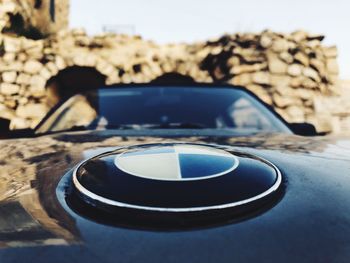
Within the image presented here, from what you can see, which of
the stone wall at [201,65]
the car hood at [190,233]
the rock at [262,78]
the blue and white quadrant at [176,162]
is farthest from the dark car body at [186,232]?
the rock at [262,78]

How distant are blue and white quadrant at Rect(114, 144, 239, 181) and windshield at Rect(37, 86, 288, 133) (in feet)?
2.89

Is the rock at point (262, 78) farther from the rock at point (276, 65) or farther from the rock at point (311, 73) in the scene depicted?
the rock at point (311, 73)

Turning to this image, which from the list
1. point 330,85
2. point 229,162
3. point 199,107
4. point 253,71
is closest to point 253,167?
point 229,162

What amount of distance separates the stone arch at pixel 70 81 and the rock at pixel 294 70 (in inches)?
201

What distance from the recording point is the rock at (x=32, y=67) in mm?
8984

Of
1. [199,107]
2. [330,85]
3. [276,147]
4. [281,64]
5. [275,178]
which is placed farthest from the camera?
[330,85]

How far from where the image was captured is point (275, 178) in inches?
29.3

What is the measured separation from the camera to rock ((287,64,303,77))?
8.30 metres

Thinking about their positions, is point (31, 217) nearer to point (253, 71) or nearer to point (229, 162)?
point (229, 162)

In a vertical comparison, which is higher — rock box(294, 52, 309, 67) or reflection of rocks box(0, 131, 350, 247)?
reflection of rocks box(0, 131, 350, 247)

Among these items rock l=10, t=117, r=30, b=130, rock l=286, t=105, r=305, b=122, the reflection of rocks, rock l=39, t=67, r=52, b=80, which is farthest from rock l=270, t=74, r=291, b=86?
the reflection of rocks

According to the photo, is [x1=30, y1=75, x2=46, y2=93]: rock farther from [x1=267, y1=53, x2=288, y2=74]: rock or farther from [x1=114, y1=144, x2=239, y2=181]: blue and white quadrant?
[x1=114, y1=144, x2=239, y2=181]: blue and white quadrant

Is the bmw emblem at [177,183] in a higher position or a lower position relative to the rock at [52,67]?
higher

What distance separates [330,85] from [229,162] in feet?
31.1
